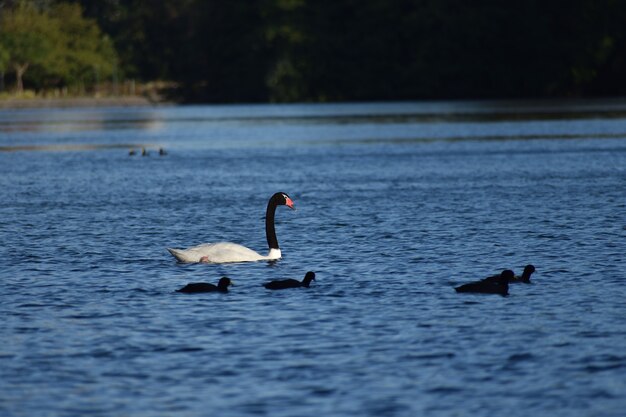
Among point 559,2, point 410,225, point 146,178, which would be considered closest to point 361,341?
point 410,225

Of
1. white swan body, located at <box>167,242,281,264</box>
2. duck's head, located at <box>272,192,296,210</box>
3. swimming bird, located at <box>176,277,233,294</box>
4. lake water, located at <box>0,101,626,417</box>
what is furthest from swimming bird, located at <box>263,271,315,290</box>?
duck's head, located at <box>272,192,296,210</box>

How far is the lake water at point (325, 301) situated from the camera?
15.4 meters

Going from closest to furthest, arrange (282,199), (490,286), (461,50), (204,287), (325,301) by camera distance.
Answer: (325,301)
(490,286)
(204,287)
(282,199)
(461,50)

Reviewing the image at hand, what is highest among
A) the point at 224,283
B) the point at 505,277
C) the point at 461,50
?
the point at 461,50

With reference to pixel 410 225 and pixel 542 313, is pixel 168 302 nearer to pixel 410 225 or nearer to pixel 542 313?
pixel 542 313

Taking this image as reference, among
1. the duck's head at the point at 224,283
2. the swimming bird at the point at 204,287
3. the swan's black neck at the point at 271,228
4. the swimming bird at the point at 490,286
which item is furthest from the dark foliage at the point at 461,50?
the duck's head at the point at 224,283

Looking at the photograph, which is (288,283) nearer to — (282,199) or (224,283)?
(224,283)

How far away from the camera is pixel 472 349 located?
58.0 ft

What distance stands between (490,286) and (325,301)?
2.66 m

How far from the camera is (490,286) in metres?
22.1

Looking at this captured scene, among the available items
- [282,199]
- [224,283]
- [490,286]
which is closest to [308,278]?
[224,283]

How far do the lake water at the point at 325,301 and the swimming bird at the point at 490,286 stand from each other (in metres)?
A: 0.15

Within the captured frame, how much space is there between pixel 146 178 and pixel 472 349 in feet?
136

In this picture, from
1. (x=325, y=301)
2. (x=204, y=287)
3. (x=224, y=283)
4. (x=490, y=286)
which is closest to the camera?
(x=325, y=301)
